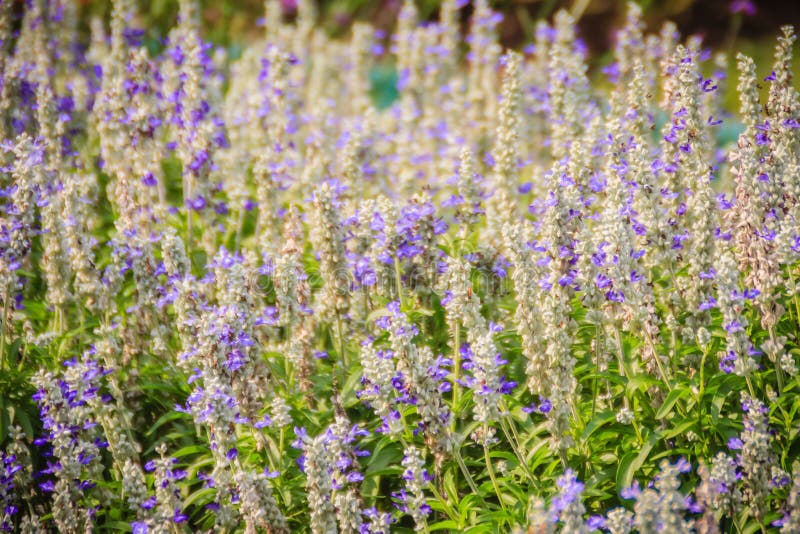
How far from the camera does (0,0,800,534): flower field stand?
4723 millimetres

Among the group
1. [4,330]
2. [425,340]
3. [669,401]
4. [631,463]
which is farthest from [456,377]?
[4,330]

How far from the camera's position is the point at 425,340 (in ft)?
20.1

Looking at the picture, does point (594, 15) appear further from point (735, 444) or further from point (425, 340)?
point (735, 444)

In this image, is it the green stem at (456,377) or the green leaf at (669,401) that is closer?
the green leaf at (669,401)

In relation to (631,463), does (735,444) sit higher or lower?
higher

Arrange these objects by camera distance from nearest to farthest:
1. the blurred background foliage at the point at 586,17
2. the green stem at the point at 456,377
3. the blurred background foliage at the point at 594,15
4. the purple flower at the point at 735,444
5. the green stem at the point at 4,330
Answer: the purple flower at the point at 735,444, the green stem at the point at 456,377, the green stem at the point at 4,330, the blurred background foliage at the point at 586,17, the blurred background foliage at the point at 594,15

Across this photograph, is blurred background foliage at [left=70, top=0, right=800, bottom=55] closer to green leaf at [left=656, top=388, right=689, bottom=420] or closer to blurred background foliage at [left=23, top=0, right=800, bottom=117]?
blurred background foliage at [left=23, top=0, right=800, bottom=117]

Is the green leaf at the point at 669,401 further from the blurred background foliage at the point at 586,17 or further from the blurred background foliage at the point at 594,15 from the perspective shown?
the blurred background foliage at the point at 594,15

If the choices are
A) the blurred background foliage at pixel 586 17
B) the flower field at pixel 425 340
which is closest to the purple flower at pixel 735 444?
the flower field at pixel 425 340

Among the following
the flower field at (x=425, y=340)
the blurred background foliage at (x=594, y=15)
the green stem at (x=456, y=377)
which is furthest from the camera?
the blurred background foliage at (x=594, y=15)

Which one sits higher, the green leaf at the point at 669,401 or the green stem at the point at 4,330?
the green stem at the point at 4,330

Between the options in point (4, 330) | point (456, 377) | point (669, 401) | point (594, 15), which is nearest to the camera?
point (669, 401)

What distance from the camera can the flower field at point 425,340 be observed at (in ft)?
15.5

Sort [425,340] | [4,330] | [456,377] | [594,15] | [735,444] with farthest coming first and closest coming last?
[594,15] < [425,340] < [4,330] < [456,377] < [735,444]
